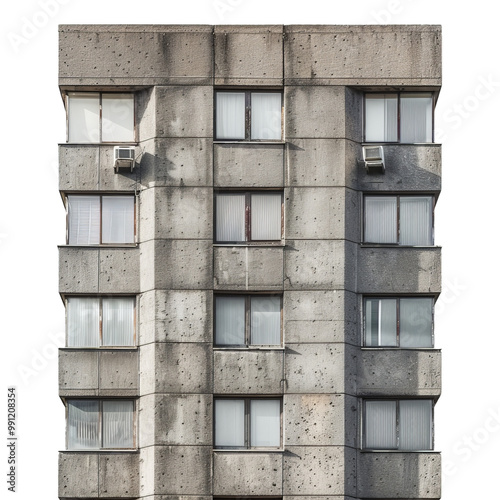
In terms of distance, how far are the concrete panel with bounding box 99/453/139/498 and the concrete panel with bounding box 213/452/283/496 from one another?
2.17 m

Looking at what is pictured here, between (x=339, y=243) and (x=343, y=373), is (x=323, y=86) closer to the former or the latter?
(x=339, y=243)

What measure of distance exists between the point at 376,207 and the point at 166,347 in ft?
22.8

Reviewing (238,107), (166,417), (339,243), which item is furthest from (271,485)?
(238,107)

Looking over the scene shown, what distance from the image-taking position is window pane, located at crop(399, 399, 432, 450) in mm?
53812

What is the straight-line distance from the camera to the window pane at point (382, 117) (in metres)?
55.3

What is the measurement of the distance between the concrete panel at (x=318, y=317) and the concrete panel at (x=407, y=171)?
3.27m

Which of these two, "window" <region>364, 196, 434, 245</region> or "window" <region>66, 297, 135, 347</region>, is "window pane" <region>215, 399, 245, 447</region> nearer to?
"window" <region>66, 297, 135, 347</region>

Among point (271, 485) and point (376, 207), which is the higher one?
point (376, 207)

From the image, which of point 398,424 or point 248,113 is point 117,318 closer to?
point 248,113

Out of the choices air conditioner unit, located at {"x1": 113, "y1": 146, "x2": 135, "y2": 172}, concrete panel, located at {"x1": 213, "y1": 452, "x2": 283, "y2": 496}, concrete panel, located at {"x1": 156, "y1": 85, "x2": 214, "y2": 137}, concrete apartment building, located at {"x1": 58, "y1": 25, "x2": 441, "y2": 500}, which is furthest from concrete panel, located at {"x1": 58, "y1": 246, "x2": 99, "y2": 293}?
concrete panel, located at {"x1": 213, "y1": 452, "x2": 283, "y2": 496}

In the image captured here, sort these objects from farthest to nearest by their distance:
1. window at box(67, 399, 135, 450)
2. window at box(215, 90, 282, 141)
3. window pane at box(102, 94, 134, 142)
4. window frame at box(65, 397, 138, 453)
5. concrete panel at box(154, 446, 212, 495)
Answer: window pane at box(102, 94, 134, 142), window at box(215, 90, 282, 141), window at box(67, 399, 135, 450), window frame at box(65, 397, 138, 453), concrete panel at box(154, 446, 212, 495)

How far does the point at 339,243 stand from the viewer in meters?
54.0

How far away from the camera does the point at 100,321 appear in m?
54.3

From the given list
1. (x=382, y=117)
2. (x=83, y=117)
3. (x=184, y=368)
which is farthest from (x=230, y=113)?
(x=184, y=368)
